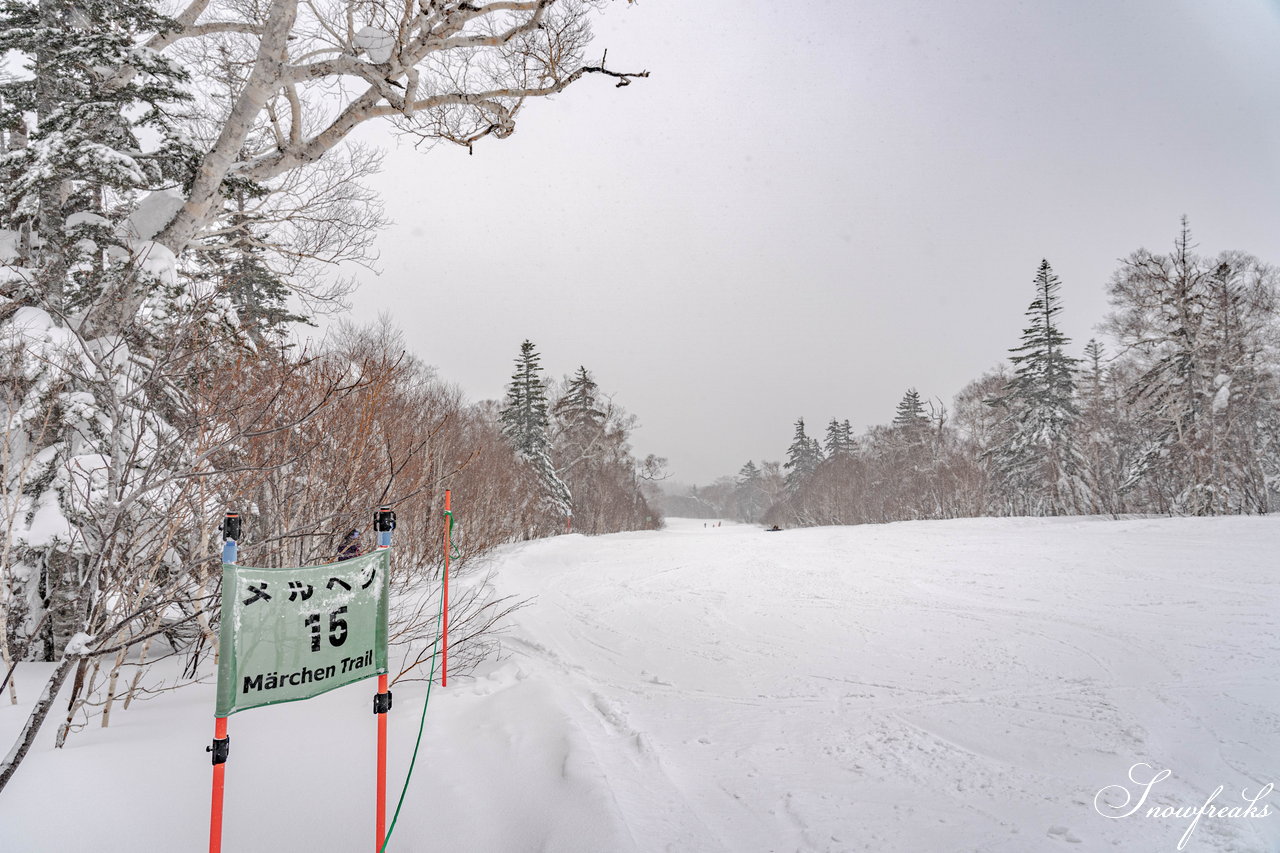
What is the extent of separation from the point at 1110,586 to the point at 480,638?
9483 millimetres

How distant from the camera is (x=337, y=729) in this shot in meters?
4.10

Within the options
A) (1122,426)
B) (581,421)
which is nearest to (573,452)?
(581,421)

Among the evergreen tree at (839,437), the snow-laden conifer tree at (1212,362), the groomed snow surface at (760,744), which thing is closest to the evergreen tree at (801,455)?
the evergreen tree at (839,437)

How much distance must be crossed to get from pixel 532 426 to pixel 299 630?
1108 inches

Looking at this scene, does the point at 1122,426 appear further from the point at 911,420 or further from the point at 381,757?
the point at 381,757

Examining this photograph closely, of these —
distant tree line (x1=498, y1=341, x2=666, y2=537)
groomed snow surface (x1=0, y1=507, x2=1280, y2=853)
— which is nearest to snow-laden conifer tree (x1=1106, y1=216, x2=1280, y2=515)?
groomed snow surface (x1=0, y1=507, x2=1280, y2=853)

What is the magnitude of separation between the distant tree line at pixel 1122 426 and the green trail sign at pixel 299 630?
2599 cm

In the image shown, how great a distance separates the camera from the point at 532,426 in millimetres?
30391

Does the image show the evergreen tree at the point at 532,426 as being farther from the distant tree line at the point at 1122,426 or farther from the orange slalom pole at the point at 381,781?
the orange slalom pole at the point at 381,781

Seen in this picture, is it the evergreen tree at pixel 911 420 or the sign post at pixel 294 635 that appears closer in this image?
the sign post at pixel 294 635

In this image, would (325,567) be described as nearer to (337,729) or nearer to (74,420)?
(337,729)

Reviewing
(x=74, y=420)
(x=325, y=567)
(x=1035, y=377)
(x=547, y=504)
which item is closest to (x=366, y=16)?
(x=74, y=420)

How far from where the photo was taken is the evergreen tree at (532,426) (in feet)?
95.1

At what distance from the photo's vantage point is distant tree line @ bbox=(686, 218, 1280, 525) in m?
19.9
